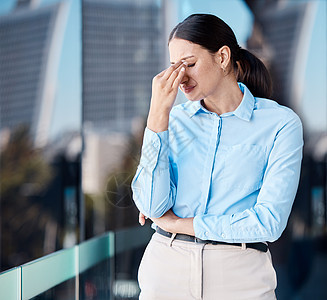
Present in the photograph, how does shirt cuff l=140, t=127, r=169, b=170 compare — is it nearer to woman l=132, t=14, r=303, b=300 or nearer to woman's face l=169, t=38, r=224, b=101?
woman l=132, t=14, r=303, b=300

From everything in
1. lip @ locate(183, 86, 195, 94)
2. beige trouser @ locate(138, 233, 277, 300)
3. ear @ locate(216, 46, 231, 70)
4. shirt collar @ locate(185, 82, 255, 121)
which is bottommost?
beige trouser @ locate(138, 233, 277, 300)

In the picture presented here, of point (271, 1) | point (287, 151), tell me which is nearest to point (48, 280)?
point (287, 151)

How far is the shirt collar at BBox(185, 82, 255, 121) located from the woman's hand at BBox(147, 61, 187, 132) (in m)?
0.12

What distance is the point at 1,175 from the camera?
517 centimetres

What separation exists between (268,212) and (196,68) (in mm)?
356

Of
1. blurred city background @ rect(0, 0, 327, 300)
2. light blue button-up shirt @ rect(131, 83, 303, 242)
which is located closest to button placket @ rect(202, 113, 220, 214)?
light blue button-up shirt @ rect(131, 83, 303, 242)

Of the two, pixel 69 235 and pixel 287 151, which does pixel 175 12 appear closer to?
pixel 287 151

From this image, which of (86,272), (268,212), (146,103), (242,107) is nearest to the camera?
(268,212)

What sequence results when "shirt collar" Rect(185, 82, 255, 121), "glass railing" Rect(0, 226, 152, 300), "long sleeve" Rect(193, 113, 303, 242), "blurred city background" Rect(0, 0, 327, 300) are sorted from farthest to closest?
"blurred city background" Rect(0, 0, 327, 300), "glass railing" Rect(0, 226, 152, 300), "shirt collar" Rect(185, 82, 255, 121), "long sleeve" Rect(193, 113, 303, 242)

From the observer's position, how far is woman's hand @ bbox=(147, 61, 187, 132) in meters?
1.09

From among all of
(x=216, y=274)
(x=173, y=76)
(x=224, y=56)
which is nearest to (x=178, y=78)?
(x=173, y=76)

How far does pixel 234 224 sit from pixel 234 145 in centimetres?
19

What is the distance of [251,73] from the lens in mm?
1268

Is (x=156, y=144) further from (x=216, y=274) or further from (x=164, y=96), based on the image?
(x=216, y=274)
